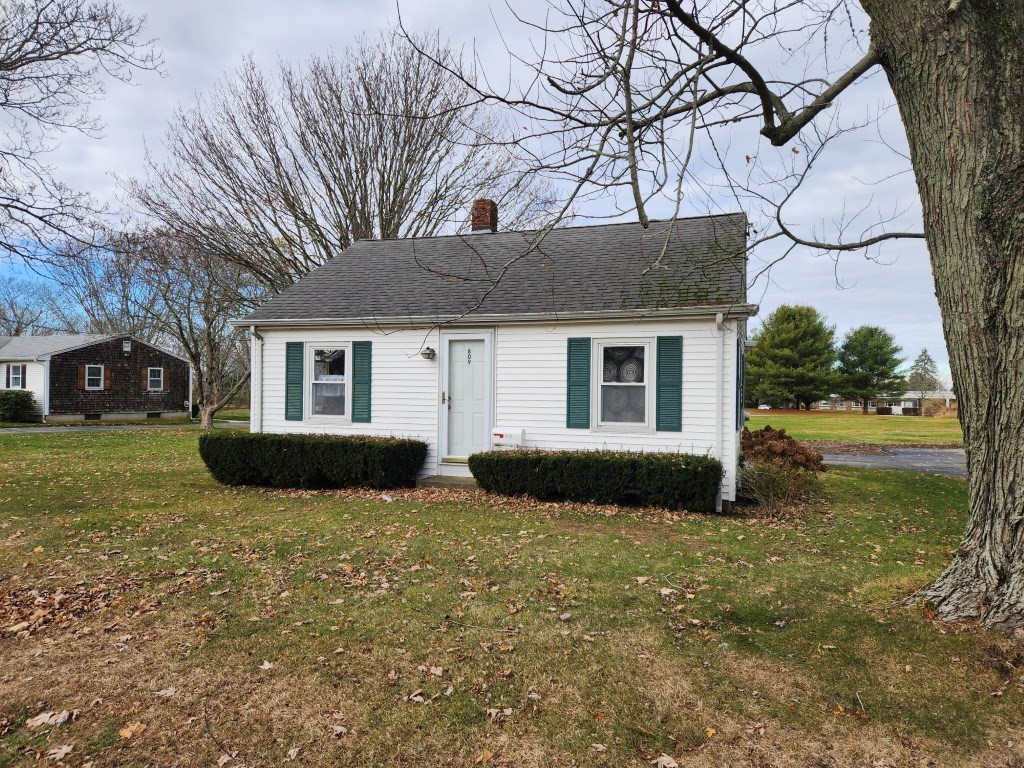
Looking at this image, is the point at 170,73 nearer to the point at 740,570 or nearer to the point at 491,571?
the point at 491,571

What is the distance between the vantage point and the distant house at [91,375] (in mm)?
27375

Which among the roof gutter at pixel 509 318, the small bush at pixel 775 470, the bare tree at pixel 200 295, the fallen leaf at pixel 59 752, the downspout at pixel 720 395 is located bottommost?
the fallen leaf at pixel 59 752

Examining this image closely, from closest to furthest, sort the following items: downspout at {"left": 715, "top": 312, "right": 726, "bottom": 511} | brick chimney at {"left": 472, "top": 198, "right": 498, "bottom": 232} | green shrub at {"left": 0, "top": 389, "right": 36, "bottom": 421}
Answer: downspout at {"left": 715, "top": 312, "right": 726, "bottom": 511}, brick chimney at {"left": 472, "top": 198, "right": 498, "bottom": 232}, green shrub at {"left": 0, "top": 389, "right": 36, "bottom": 421}

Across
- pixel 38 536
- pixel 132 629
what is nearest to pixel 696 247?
pixel 132 629

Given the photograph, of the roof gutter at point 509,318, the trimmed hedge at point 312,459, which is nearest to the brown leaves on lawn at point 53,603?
the roof gutter at point 509,318

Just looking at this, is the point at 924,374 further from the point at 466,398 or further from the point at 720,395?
the point at 466,398

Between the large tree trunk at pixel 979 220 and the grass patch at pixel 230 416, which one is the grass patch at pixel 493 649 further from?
the grass patch at pixel 230 416

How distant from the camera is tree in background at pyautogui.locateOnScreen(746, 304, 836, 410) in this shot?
40.8m

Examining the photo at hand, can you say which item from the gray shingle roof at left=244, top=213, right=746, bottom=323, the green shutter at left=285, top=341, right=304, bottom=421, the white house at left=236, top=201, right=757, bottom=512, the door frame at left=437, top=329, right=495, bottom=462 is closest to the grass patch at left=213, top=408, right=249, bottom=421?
the gray shingle roof at left=244, top=213, right=746, bottom=323

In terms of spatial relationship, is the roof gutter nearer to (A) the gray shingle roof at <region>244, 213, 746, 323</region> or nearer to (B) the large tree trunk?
(A) the gray shingle roof at <region>244, 213, 746, 323</region>

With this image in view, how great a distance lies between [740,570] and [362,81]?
64.9 ft

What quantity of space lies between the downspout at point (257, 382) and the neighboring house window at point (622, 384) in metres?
6.81

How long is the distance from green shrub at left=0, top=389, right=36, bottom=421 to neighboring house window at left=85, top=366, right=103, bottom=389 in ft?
7.40

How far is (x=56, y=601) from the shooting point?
4672 mm
